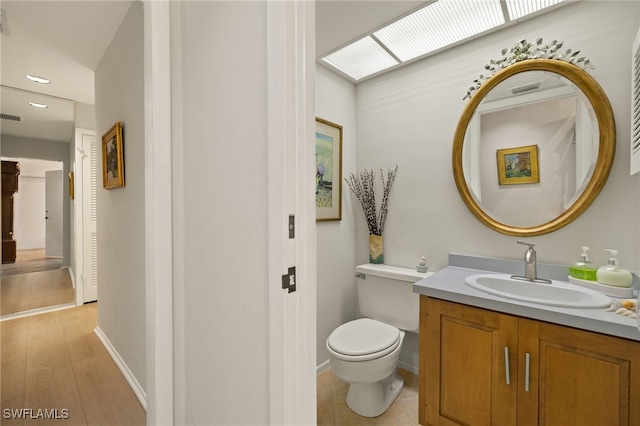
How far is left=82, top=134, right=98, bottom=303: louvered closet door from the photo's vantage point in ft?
10.7

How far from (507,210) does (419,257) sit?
Answer: 64cm

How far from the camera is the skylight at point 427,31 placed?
4.95 feet

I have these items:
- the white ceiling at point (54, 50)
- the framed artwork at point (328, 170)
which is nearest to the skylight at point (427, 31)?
the framed artwork at point (328, 170)

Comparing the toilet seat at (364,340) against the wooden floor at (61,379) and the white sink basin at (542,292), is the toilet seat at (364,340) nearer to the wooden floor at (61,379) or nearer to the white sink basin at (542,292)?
the white sink basin at (542,292)

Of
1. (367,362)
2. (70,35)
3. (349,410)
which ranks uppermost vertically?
(70,35)

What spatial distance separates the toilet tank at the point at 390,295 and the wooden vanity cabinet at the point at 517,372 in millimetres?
361

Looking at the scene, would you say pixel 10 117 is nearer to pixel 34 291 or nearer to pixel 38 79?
pixel 38 79

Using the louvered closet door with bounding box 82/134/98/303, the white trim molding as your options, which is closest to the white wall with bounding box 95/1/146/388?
the white trim molding

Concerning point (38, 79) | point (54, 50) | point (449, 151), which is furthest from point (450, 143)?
point (38, 79)

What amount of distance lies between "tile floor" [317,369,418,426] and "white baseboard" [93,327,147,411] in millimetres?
1059

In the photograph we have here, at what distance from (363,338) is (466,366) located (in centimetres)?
57

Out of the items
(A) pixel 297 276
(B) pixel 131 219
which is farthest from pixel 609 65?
(B) pixel 131 219

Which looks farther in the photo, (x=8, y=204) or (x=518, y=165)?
(x=8, y=204)

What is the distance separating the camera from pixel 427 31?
1.71m
